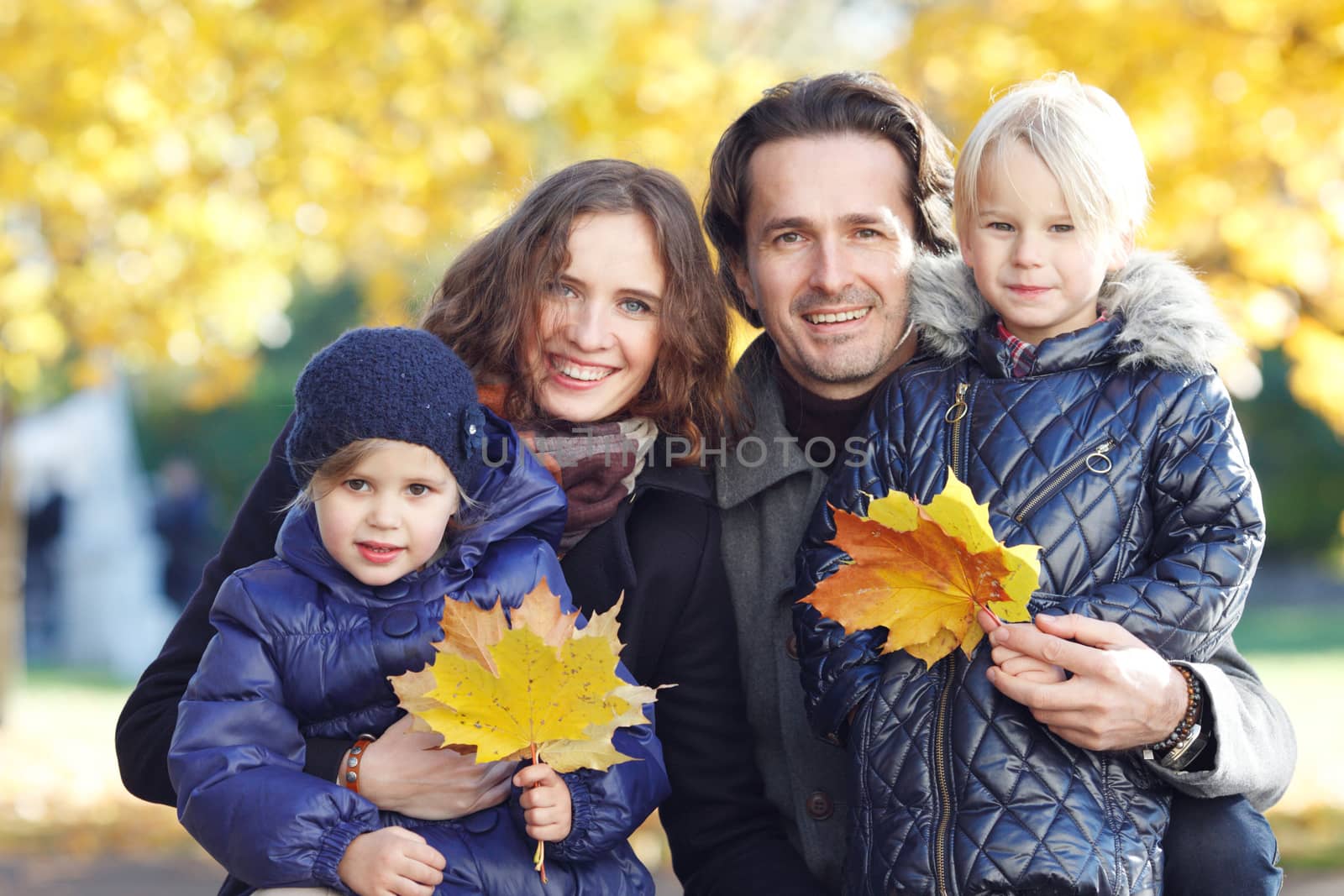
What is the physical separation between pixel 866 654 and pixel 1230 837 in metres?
0.75

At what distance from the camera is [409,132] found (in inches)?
282

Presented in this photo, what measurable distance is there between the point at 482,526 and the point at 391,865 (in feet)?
2.12

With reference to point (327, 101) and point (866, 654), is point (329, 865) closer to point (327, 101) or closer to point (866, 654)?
point (866, 654)

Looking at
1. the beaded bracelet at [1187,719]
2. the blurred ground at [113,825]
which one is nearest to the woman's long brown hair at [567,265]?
the beaded bracelet at [1187,719]

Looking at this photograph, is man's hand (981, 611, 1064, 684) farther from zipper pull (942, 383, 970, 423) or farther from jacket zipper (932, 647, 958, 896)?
zipper pull (942, 383, 970, 423)

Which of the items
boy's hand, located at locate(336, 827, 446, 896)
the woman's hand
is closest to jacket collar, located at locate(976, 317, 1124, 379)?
the woman's hand

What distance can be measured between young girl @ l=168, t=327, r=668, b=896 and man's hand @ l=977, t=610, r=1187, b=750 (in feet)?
2.33

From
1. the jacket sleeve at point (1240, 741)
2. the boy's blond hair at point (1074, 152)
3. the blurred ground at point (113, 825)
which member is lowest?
the blurred ground at point (113, 825)

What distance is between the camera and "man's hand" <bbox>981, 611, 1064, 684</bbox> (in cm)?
247

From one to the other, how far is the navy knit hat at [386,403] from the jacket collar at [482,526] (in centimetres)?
6

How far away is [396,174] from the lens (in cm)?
688

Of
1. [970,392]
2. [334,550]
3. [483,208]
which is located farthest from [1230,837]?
[483,208]

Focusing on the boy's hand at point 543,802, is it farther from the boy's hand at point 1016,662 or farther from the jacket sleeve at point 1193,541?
the jacket sleeve at point 1193,541

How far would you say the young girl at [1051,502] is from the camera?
2494 mm
